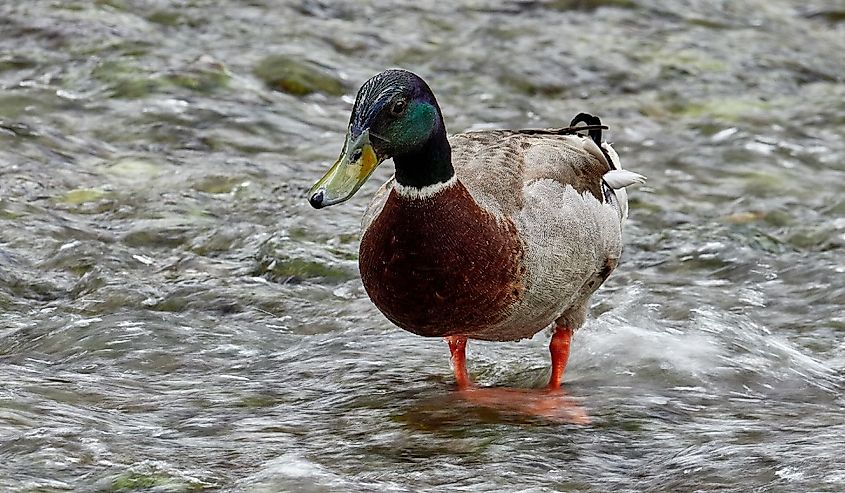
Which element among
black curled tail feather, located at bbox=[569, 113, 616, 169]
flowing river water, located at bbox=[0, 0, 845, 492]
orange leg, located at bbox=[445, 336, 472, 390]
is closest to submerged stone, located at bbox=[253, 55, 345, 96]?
flowing river water, located at bbox=[0, 0, 845, 492]

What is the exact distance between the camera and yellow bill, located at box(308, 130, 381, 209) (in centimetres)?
425

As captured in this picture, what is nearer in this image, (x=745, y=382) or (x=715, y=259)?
(x=745, y=382)

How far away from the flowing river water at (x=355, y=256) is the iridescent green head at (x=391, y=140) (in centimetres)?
85

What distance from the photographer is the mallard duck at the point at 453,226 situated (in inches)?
177

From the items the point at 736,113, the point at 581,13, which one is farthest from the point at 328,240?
the point at 581,13

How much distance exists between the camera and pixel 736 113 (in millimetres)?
9484

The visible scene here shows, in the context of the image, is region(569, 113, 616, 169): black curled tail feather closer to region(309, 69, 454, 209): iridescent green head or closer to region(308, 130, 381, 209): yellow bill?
region(309, 69, 454, 209): iridescent green head

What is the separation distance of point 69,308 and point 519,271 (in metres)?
2.13

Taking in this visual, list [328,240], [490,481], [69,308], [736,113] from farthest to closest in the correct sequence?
[736,113], [328,240], [69,308], [490,481]

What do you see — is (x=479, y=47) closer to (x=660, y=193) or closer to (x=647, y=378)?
(x=660, y=193)

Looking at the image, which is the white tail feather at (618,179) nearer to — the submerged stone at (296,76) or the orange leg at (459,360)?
the orange leg at (459,360)

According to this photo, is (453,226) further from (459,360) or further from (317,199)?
(459,360)

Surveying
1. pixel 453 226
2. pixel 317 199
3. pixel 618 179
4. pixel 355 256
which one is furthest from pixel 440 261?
pixel 355 256

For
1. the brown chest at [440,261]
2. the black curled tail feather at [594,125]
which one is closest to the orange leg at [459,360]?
the brown chest at [440,261]
